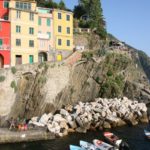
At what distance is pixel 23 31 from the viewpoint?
79.2 metres

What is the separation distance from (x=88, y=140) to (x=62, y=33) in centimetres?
3409

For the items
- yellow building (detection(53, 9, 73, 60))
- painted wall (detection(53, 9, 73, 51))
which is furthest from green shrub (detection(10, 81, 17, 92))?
painted wall (detection(53, 9, 73, 51))

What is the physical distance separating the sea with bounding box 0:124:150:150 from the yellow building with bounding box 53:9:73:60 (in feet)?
83.2

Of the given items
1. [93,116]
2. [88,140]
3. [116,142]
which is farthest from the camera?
[93,116]

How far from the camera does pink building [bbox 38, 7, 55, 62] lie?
278 feet

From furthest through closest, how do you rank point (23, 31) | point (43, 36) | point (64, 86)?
point (43, 36), point (23, 31), point (64, 86)

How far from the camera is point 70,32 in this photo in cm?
9019

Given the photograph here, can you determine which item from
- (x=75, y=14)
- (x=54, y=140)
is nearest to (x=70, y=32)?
(x=75, y=14)

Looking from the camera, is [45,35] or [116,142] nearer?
[116,142]

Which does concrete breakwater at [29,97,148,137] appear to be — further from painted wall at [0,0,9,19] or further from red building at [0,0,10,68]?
painted wall at [0,0,9,19]

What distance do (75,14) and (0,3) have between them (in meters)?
39.4

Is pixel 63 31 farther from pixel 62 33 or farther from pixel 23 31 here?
pixel 23 31

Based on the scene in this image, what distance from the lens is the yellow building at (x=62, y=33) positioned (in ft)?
288

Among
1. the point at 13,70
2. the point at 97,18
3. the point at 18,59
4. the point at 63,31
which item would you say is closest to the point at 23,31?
the point at 18,59
